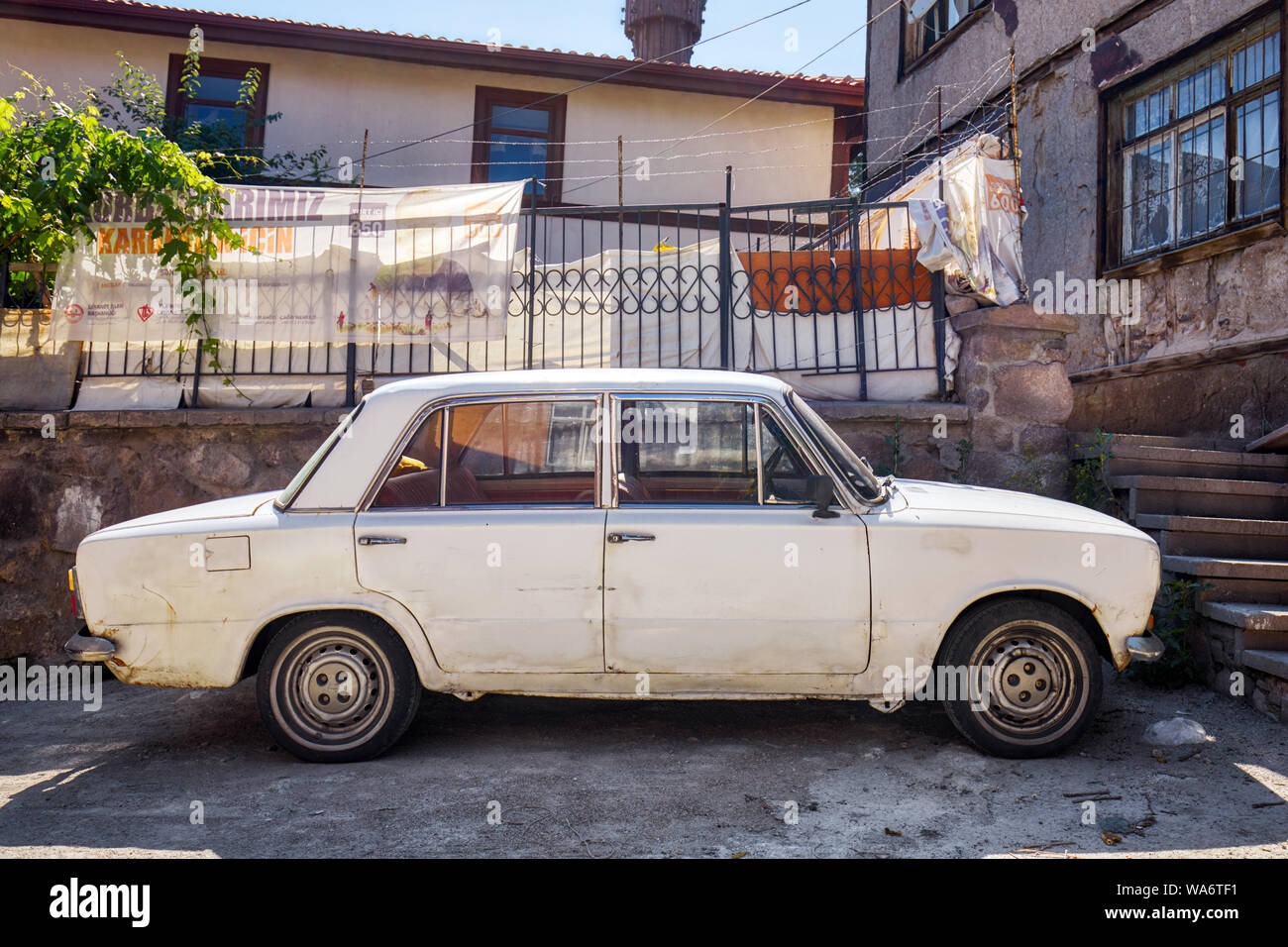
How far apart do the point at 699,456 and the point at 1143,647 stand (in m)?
2.05

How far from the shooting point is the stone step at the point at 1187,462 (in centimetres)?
619

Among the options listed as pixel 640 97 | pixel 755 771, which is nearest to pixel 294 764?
pixel 755 771

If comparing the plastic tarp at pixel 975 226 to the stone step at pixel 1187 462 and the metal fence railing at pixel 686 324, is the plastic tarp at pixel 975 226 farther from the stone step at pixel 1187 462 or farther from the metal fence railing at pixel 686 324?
the stone step at pixel 1187 462

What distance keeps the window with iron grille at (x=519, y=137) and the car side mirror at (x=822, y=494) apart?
33.2 feet

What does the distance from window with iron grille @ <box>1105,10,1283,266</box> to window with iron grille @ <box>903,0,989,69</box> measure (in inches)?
138

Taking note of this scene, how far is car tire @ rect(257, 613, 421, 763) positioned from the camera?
3.99 meters

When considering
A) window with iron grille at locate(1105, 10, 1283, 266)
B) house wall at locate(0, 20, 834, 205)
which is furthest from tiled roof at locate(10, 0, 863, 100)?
window with iron grille at locate(1105, 10, 1283, 266)

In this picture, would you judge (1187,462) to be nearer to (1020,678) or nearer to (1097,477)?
(1097,477)

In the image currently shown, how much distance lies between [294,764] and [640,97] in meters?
11.7

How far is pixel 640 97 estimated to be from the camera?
13562 millimetres

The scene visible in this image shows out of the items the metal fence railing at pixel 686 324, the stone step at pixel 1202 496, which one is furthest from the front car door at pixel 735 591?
the metal fence railing at pixel 686 324

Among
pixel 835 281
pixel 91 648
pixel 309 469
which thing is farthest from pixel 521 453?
pixel 835 281

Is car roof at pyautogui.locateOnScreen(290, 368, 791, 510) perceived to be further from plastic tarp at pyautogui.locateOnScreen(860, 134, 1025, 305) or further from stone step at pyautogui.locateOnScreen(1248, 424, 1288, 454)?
stone step at pyautogui.locateOnScreen(1248, 424, 1288, 454)

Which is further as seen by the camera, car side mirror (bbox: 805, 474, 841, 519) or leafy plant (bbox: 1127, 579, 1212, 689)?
leafy plant (bbox: 1127, 579, 1212, 689)
